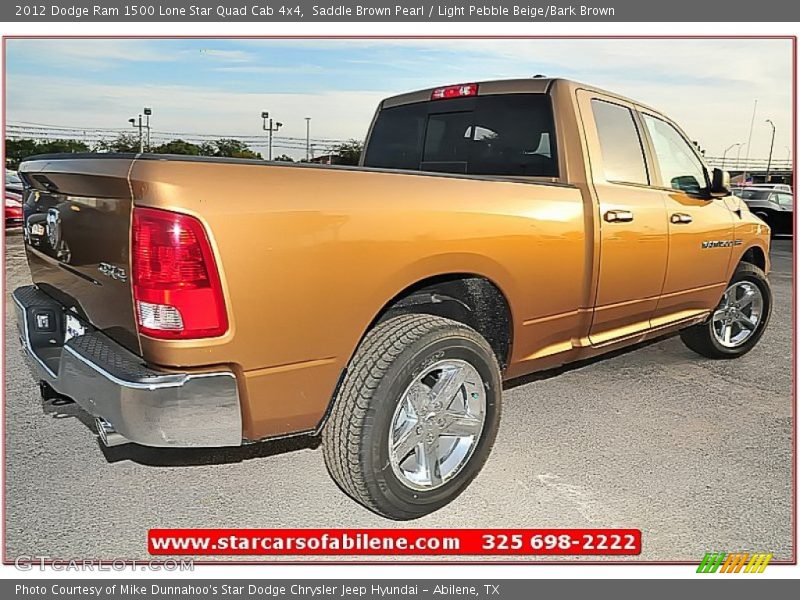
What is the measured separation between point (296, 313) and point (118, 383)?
0.64 metres

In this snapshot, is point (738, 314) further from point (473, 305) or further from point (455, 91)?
point (473, 305)

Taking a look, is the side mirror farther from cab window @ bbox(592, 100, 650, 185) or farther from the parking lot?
the parking lot

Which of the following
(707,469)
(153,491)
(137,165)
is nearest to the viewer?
(137,165)

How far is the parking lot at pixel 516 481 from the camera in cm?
307

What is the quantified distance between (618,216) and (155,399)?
2642mm

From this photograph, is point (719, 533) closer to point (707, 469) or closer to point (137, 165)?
point (707, 469)

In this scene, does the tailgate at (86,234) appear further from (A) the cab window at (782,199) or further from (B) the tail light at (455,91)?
(A) the cab window at (782,199)

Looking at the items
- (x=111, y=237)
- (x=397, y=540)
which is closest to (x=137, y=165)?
(x=111, y=237)

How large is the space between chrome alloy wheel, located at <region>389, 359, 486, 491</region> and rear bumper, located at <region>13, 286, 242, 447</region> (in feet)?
2.41

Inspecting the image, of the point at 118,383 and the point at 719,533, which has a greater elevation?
the point at 118,383

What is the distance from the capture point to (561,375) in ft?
16.8

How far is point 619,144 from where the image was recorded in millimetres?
4250

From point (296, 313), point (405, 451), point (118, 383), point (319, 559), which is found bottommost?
point (319, 559)

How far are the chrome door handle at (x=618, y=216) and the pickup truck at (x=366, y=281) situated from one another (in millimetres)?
11
